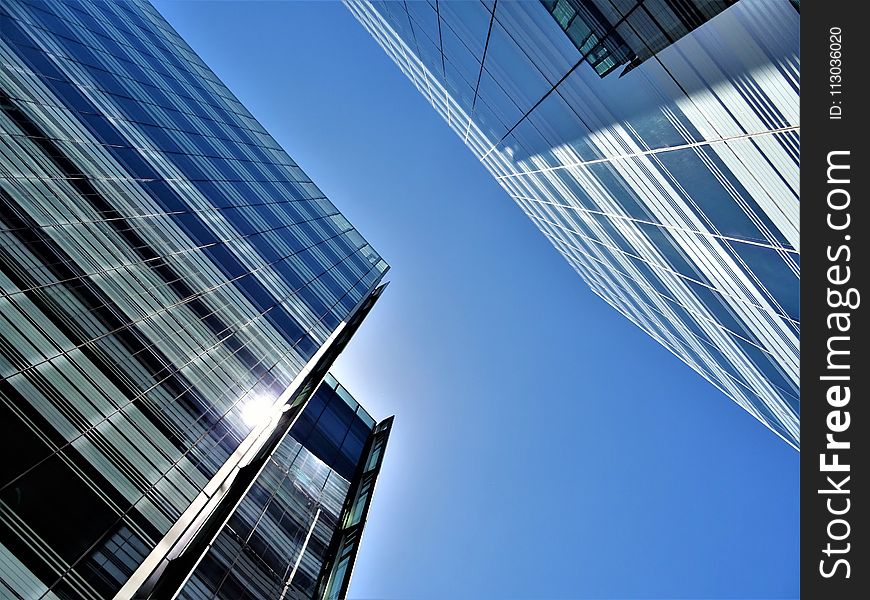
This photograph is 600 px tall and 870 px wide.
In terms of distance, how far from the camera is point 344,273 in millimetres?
36938

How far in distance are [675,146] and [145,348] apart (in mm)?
14146

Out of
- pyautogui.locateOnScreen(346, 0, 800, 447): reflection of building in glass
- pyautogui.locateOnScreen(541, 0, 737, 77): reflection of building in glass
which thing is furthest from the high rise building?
pyautogui.locateOnScreen(541, 0, 737, 77): reflection of building in glass

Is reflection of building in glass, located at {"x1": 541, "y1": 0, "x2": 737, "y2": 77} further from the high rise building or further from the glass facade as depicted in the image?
the glass facade

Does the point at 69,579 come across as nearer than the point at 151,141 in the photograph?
Yes

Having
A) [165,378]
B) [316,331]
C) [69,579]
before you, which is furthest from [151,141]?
[69,579]

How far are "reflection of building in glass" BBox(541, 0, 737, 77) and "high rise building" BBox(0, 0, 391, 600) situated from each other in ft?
42.7

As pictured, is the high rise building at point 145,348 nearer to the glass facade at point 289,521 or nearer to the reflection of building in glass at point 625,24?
the glass facade at point 289,521

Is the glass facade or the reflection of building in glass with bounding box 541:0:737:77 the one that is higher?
the reflection of building in glass with bounding box 541:0:737:77

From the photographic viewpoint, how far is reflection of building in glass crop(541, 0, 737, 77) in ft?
25.5

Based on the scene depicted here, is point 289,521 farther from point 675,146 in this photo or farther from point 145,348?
point 675,146

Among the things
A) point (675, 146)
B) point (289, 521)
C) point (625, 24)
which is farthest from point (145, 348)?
point (675, 146)
